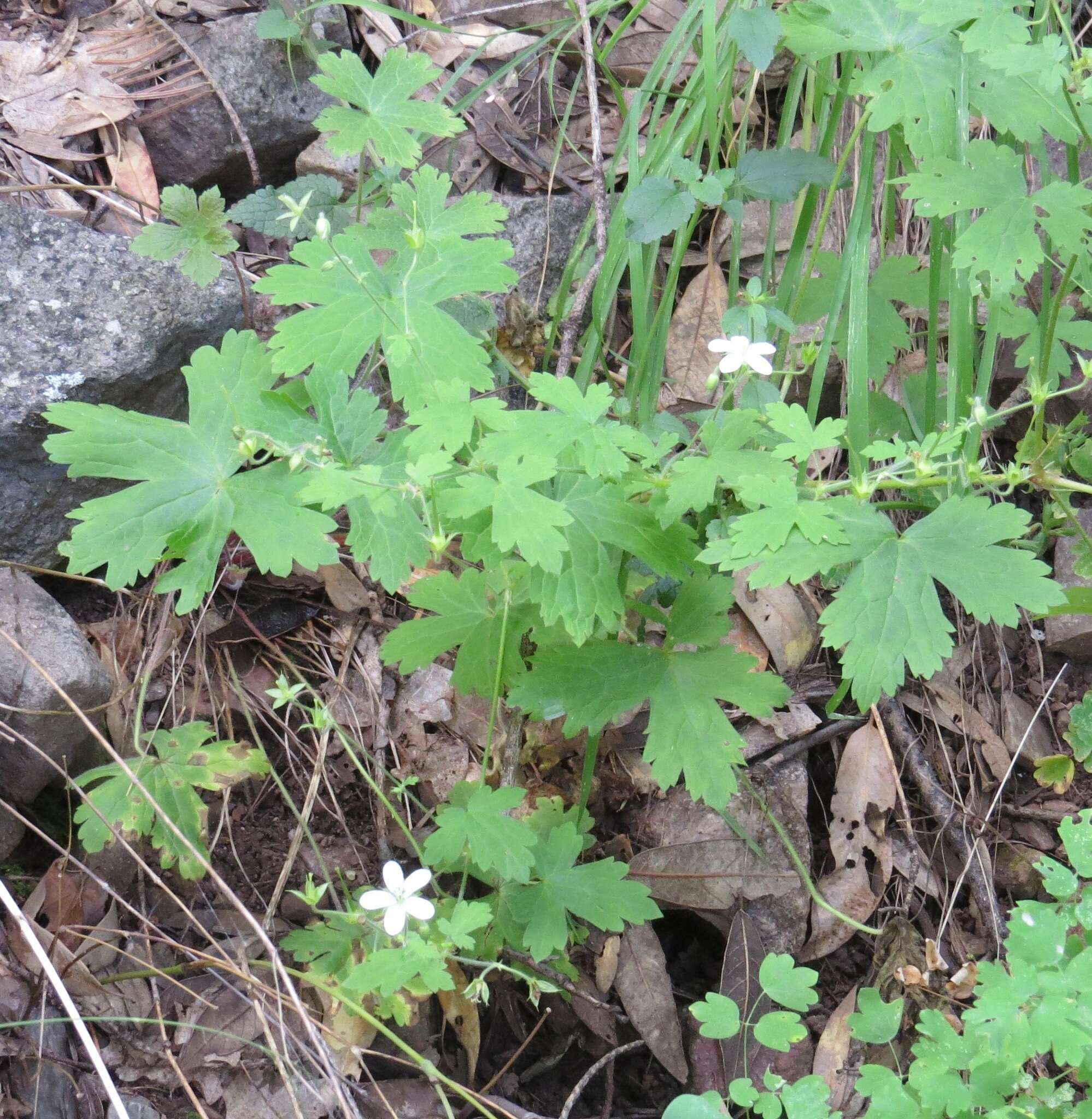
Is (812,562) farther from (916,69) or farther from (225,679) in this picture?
(225,679)

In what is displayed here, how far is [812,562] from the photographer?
1726 mm

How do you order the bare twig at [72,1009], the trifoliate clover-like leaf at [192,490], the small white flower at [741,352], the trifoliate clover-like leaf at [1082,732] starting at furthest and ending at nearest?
the trifoliate clover-like leaf at [1082,732] < the trifoliate clover-like leaf at [192,490] < the small white flower at [741,352] < the bare twig at [72,1009]

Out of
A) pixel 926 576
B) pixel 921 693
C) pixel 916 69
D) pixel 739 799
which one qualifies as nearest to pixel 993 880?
pixel 921 693

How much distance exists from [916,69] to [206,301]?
179 cm

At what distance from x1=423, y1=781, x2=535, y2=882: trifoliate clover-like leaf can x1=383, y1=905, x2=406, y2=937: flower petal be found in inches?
8.7

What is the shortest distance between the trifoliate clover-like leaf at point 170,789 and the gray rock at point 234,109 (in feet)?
6.02

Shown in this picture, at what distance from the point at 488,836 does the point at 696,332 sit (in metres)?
1.89

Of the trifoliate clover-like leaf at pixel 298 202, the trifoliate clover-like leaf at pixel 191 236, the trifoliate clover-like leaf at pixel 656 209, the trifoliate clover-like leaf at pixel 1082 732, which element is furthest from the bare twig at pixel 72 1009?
the trifoliate clover-like leaf at pixel 1082 732

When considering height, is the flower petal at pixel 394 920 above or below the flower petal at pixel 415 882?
below

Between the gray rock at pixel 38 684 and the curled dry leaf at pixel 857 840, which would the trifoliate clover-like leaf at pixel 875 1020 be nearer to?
the curled dry leaf at pixel 857 840

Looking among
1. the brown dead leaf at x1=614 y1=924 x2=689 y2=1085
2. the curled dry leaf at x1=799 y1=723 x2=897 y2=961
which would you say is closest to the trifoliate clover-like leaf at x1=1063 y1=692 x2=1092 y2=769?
the curled dry leaf at x1=799 y1=723 x2=897 y2=961

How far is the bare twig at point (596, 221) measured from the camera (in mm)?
2539

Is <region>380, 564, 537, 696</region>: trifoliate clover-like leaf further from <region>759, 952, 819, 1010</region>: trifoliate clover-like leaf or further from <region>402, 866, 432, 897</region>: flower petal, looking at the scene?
<region>759, 952, 819, 1010</region>: trifoliate clover-like leaf

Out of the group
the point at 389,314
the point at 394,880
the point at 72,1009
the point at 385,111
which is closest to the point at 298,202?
the point at 385,111
